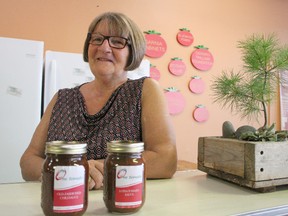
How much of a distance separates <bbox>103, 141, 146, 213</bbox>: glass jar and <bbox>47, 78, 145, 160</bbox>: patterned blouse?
474 millimetres

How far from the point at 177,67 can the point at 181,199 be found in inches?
90.3

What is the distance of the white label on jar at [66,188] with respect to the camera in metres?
0.45

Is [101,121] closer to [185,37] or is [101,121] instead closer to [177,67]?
[177,67]

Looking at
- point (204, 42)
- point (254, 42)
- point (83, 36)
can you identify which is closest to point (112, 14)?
point (254, 42)

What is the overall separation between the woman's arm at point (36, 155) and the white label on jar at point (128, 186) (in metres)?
0.49

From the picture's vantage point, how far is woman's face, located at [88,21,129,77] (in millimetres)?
1094

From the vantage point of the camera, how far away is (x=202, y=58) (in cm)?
297

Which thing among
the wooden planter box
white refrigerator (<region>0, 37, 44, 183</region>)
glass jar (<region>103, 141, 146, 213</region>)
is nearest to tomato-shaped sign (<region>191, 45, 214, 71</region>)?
white refrigerator (<region>0, 37, 44, 183</region>)

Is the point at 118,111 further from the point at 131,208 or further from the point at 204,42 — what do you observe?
the point at 204,42

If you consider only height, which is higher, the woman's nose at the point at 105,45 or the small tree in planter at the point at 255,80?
the woman's nose at the point at 105,45

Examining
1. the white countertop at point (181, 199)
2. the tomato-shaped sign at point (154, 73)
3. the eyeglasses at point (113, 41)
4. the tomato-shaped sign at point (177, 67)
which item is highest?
the tomato-shaped sign at point (177, 67)

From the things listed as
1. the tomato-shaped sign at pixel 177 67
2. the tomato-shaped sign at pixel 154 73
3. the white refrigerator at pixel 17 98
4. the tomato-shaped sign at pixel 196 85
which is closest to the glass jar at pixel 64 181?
the white refrigerator at pixel 17 98

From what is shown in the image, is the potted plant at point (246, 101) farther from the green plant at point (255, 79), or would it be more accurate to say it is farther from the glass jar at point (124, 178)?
the glass jar at point (124, 178)

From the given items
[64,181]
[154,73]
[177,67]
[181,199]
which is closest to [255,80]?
[181,199]
